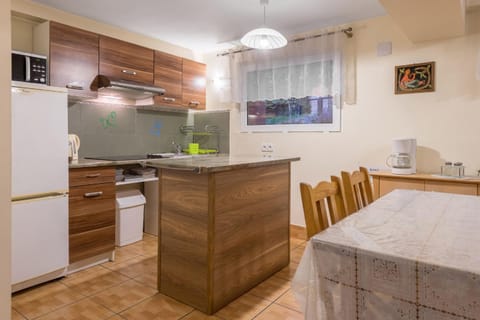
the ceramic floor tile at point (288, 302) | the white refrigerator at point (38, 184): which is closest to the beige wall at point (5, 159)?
the white refrigerator at point (38, 184)

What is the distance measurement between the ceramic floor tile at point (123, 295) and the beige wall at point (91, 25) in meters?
2.37

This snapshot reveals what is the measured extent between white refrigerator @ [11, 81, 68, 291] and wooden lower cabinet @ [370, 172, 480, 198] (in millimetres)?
2610

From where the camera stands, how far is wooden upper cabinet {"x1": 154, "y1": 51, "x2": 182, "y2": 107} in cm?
361

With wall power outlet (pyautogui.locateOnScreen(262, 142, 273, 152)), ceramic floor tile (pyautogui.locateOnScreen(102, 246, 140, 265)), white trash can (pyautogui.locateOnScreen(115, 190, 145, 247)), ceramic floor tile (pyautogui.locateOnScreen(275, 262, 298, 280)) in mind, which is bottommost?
ceramic floor tile (pyautogui.locateOnScreen(275, 262, 298, 280))

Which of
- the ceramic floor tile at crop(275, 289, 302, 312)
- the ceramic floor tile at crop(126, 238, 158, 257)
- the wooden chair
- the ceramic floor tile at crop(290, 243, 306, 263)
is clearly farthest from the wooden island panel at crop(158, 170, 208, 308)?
the ceramic floor tile at crop(290, 243, 306, 263)

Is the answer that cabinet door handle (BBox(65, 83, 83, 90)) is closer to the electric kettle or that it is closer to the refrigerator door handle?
the electric kettle

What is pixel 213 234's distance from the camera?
1.93m

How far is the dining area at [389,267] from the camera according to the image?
0.84 meters

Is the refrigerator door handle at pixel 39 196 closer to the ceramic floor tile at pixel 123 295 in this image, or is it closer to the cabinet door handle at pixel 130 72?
the ceramic floor tile at pixel 123 295

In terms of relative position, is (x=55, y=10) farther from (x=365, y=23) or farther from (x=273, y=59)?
(x=365, y=23)

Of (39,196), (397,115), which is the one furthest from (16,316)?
(397,115)

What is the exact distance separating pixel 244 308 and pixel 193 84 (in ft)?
9.37

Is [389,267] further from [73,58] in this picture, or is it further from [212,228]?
[73,58]

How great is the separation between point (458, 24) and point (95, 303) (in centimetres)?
331
